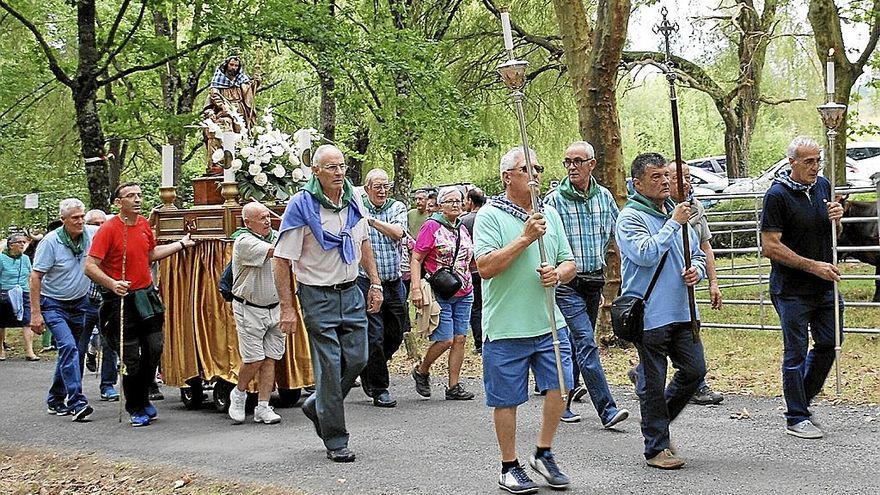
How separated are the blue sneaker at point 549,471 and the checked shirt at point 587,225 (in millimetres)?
2134

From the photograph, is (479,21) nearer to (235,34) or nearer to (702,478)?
(235,34)

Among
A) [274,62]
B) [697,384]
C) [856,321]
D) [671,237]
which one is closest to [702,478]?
[697,384]

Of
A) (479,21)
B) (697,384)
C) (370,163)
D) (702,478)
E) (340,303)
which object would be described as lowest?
(702,478)

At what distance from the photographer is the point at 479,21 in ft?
72.6

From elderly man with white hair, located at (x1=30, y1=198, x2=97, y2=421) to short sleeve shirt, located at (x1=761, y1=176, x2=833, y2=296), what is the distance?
6.14 metres

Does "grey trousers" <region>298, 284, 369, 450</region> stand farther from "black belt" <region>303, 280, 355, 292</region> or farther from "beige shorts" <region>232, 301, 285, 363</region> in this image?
"beige shorts" <region>232, 301, 285, 363</region>

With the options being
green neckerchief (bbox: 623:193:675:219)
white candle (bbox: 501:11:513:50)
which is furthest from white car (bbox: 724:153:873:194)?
white candle (bbox: 501:11:513:50)

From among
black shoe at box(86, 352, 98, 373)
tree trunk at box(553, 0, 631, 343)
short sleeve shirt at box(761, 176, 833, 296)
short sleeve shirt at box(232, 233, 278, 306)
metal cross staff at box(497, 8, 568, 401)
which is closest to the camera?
metal cross staff at box(497, 8, 568, 401)

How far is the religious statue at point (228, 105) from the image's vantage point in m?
10.1

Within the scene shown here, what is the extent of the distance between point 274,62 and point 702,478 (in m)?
24.1

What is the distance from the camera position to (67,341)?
969 centimetres

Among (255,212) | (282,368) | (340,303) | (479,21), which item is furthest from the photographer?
A: (479,21)

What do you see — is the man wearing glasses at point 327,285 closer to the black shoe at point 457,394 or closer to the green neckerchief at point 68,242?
the black shoe at point 457,394

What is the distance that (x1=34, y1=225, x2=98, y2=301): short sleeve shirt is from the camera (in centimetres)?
977
